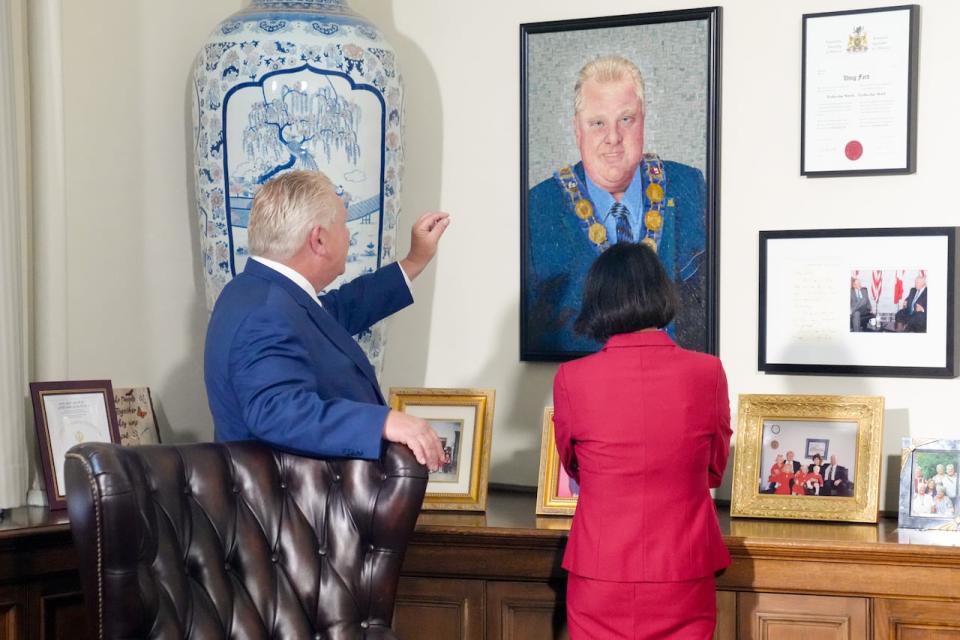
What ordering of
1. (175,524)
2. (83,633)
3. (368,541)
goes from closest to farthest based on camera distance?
(175,524) < (368,541) < (83,633)

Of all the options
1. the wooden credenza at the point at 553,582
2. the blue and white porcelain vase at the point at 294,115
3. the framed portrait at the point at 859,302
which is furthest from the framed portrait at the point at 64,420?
the framed portrait at the point at 859,302

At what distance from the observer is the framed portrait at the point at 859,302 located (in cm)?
309

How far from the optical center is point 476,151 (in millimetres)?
3602

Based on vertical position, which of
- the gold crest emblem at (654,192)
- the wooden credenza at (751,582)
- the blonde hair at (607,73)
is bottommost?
the wooden credenza at (751,582)

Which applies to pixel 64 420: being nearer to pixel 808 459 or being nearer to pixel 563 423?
pixel 563 423

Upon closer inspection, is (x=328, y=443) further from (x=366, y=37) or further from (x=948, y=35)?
(x=948, y=35)

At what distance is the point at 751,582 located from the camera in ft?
9.27

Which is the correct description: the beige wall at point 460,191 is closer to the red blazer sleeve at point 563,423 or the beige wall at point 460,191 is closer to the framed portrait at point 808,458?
the framed portrait at point 808,458

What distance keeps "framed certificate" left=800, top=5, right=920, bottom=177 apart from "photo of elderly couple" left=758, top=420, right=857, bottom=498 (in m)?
0.68

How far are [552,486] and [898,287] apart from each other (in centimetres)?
103

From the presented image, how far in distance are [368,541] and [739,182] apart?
4.96 feet

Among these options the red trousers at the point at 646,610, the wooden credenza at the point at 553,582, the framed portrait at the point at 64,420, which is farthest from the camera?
the framed portrait at the point at 64,420

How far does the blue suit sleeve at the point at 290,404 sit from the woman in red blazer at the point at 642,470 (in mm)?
475

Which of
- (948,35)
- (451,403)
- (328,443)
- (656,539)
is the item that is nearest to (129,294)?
(451,403)
